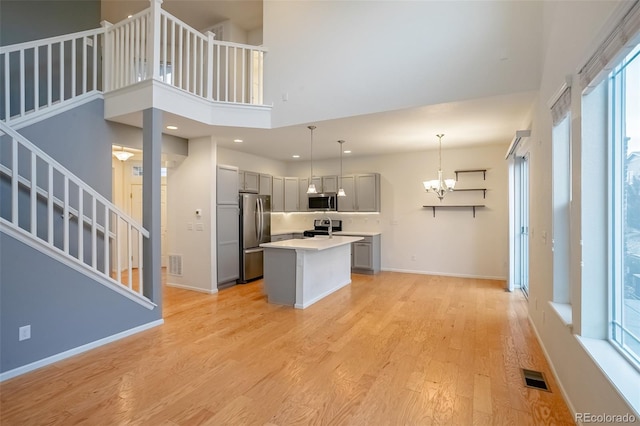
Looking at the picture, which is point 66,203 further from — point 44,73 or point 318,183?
point 318,183

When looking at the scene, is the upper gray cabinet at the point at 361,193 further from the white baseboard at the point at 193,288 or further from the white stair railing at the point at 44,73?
the white stair railing at the point at 44,73

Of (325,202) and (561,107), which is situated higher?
(561,107)

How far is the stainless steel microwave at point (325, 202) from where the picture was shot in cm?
730

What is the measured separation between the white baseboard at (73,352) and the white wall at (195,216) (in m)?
1.61

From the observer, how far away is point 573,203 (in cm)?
223

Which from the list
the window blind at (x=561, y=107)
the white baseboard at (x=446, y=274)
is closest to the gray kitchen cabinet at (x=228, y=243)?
the white baseboard at (x=446, y=274)

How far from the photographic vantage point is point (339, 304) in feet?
15.3

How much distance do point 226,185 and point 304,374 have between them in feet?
12.7

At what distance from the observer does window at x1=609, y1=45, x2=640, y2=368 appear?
171 cm

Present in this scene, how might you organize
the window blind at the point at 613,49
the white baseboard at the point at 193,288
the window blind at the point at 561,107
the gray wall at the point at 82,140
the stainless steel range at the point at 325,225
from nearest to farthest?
the window blind at the point at 613,49
the window blind at the point at 561,107
the gray wall at the point at 82,140
the white baseboard at the point at 193,288
the stainless steel range at the point at 325,225

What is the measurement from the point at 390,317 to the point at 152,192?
3.42 metres

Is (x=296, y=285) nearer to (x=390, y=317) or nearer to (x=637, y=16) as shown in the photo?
(x=390, y=317)

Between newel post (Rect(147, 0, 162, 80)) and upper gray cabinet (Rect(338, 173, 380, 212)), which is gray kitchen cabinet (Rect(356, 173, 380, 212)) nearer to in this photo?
upper gray cabinet (Rect(338, 173, 380, 212))

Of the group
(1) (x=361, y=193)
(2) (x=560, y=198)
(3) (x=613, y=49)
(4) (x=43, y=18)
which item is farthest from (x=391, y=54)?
(4) (x=43, y=18)
